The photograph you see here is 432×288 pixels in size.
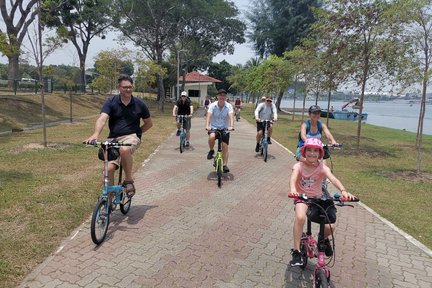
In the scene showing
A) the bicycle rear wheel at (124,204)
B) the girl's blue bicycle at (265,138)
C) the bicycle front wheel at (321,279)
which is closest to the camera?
the bicycle front wheel at (321,279)

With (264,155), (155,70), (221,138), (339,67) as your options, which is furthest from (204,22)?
(221,138)

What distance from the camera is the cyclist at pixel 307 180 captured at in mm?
3680

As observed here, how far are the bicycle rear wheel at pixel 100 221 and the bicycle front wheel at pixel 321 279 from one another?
2.49m

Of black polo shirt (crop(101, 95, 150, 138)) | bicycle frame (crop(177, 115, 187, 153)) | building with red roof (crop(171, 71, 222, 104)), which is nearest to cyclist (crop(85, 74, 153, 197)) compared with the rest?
black polo shirt (crop(101, 95, 150, 138))

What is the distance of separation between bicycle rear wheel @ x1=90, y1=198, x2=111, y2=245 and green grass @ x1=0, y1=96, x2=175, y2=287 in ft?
1.57

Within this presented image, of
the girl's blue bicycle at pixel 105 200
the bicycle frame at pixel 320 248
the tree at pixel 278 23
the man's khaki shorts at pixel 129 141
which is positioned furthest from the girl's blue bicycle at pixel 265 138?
the tree at pixel 278 23

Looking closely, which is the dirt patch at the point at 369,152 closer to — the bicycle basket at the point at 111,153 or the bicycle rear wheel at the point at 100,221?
the bicycle basket at the point at 111,153

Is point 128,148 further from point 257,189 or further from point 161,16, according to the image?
point 161,16

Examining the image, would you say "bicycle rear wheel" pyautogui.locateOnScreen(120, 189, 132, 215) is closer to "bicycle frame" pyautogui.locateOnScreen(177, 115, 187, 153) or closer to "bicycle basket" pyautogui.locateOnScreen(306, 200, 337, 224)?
"bicycle basket" pyautogui.locateOnScreen(306, 200, 337, 224)

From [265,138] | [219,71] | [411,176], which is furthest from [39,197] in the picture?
[219,71]

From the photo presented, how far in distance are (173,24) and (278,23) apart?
1326 cm

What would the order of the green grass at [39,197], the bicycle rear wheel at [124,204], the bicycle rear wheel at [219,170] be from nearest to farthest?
the green grass at [39,197] → the bicycle rear wheel at [124,204] → the bicycle rear wheel at [219,170]

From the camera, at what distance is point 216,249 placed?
14.7 feet

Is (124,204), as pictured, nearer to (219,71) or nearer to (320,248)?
(320,248)
